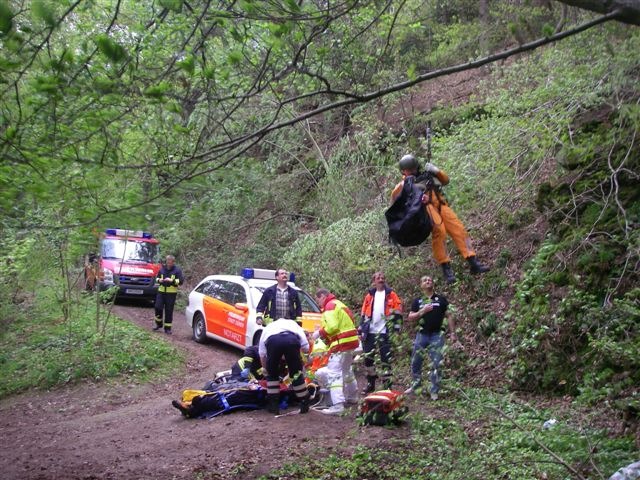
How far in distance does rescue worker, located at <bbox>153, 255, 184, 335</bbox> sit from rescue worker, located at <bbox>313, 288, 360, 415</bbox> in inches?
302

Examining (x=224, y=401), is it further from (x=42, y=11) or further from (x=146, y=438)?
(x=42, y=11)

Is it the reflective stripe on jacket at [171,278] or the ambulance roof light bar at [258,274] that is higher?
the ambulance roof light bar at [258,274]

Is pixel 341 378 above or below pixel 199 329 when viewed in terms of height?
above

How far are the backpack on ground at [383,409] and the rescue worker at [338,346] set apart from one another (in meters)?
0.64

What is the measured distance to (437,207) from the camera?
9289 millimetres

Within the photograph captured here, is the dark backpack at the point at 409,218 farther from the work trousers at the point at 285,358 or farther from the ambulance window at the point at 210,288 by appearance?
the ambulance window at the point at 210,288

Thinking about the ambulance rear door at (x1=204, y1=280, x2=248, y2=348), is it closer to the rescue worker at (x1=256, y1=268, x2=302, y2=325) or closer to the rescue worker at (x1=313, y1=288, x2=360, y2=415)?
the rescue worker at (x1=256, y1=268, x2=302, y2=325)

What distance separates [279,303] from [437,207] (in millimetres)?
3828

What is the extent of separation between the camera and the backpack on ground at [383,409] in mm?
8305

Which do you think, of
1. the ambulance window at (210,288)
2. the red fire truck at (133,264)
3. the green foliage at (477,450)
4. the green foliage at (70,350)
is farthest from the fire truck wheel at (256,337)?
the red fire truck at (133,264)

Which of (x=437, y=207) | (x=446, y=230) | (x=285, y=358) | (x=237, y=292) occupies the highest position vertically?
(x=437, y=207)

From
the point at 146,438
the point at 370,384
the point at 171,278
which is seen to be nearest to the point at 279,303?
the point at 370,384

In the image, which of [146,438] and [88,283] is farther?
[88,283]

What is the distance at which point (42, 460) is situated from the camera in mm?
8633
